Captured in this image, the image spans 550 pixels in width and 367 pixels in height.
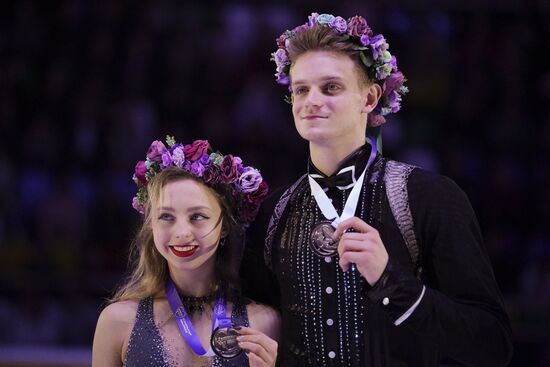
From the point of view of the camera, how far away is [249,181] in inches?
136

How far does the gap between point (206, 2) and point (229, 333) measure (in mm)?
5350

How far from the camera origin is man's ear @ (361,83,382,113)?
3.26 meters

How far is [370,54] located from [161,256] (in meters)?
1.04

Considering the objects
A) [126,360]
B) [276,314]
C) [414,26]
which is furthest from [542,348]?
[414,26]

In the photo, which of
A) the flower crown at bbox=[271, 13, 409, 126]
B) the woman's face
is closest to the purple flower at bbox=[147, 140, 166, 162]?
the woman's face

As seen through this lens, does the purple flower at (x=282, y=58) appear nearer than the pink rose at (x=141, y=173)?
Yes

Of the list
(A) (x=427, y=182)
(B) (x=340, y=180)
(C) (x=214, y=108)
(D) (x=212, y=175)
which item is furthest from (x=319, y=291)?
(C) (x=214, y=108)

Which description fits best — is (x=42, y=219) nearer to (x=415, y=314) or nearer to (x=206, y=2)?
(x=206, y=2)

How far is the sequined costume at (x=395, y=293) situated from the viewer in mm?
2867

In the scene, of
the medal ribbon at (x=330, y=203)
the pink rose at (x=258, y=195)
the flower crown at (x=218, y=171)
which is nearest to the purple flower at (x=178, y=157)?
the flower crown at (x=218, y=171)

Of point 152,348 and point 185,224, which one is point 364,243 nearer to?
point 185,224

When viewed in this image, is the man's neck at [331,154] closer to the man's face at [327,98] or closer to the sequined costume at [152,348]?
the man's face at [327,98]

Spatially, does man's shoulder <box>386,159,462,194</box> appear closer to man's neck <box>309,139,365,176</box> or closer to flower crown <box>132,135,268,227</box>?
man's neck <box>309,139,365,176</box>

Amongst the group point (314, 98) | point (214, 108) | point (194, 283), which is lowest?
point (194, 283)
